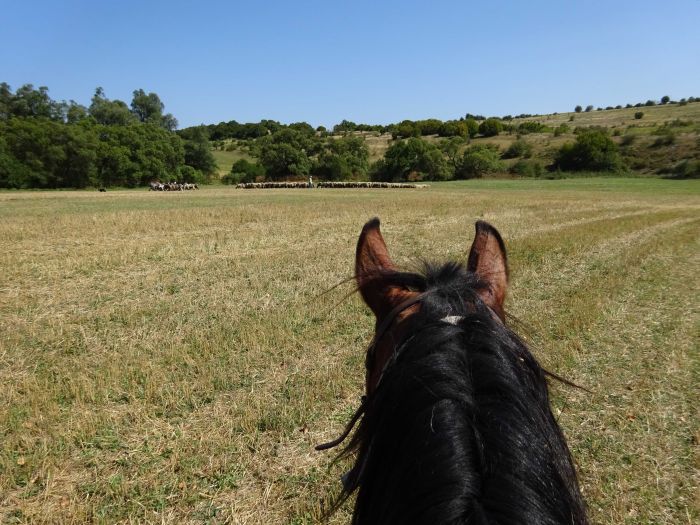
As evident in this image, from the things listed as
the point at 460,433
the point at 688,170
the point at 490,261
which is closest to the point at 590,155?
the point at 688,170

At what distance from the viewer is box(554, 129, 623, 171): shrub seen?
218 feet

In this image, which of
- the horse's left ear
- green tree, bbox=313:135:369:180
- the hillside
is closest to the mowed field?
the horse's left ear

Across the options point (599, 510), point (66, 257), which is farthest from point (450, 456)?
point (66, 257)

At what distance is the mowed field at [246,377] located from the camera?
3287 mm

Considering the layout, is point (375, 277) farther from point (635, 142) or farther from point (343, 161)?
point (635, 142)

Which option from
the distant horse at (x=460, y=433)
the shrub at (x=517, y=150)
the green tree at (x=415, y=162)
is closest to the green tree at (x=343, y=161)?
the green tree at (x=415, y=162)

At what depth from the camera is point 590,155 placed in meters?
67.8

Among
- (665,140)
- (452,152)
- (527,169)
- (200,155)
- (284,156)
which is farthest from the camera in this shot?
(200,155)

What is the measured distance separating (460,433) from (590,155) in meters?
77.9

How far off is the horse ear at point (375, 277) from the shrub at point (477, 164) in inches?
2846

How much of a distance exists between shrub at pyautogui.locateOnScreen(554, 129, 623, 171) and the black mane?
76115mm

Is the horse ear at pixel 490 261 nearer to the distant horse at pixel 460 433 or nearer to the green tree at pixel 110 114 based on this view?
the distant horse at pixel 460 433

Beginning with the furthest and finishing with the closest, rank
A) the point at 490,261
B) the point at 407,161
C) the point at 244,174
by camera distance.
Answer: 1. the point at 244,174
2. the point at 407,161
3. the point at 490,261

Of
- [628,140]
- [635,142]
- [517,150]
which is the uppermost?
Result: [628,140]
